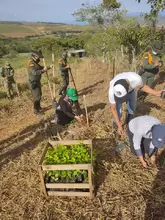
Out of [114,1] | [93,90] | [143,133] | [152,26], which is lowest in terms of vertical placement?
[93,90]

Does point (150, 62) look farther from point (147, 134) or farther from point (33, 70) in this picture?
point (147, 134)

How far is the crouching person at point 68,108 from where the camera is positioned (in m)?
5.12

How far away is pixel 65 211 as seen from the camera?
321cm

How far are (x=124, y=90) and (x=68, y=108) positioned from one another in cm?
198

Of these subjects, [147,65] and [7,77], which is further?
[7,77]

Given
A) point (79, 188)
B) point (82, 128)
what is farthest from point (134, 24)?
point (79, 188)

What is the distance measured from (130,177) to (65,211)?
1.18 m

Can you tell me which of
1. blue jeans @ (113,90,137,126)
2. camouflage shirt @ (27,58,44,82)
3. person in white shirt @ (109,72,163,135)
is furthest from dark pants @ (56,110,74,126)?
camouflage shirt @ (27,58,44,82)

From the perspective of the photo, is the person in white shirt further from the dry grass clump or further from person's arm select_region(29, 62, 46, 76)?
person's arm select_region(29, 62, 46, 76)

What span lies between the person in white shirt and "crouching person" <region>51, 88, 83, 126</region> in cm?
105

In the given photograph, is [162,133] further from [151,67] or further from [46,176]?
[151,67]

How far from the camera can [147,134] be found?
338 cm

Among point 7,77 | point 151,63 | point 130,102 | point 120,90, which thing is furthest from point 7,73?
point 120,90

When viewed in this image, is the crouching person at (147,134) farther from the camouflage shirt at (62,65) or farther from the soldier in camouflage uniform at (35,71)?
the camouflage shirt at (62,65)
